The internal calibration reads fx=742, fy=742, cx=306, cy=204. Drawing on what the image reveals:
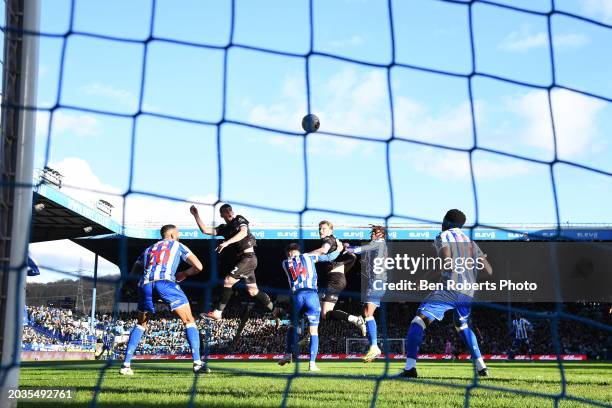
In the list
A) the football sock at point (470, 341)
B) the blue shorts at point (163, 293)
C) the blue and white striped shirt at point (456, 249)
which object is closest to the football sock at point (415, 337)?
the blue and white striped shirt at point (456, 249)

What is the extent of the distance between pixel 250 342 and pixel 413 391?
21473 mm

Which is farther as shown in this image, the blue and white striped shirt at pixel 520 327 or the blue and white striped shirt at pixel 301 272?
the blue and white striped shirt at pixel 520 327

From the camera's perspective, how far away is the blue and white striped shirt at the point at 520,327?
2456 cm

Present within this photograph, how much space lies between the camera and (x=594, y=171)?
419 centimetres

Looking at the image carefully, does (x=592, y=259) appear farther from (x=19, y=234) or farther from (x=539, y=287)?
(x=19, y=234)

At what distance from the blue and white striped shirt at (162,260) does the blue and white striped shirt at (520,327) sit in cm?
1890

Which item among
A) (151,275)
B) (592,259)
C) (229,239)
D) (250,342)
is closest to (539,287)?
(592,259)

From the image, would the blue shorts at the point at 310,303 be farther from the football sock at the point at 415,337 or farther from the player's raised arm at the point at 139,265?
the football sock at the point at 415,337

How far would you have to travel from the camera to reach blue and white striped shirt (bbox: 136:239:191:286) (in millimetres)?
7027

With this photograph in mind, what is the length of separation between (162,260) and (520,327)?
2042 cm

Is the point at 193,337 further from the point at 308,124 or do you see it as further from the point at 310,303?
the point at 308,124

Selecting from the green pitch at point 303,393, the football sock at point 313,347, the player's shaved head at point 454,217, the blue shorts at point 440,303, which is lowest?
the green pitch at point 303,393

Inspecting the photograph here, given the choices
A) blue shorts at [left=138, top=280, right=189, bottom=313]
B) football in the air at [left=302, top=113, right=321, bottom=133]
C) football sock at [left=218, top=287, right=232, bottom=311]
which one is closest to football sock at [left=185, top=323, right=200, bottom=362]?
blue shorts at [left=138, top=280, right=189, bottom=313]

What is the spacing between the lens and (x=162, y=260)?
706cm
